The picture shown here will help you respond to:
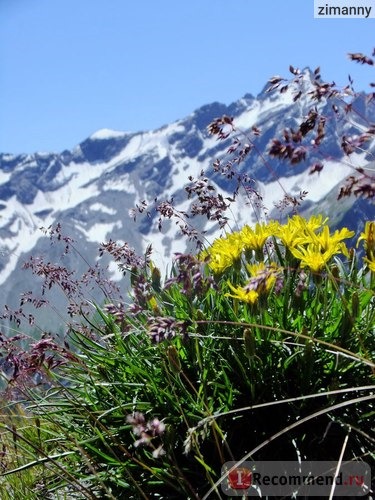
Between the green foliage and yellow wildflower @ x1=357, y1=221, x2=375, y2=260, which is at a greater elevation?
yellow wildflower @ x1=357, y1=221, x2=375, y2=260

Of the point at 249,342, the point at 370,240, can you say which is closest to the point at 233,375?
the point at 249,342

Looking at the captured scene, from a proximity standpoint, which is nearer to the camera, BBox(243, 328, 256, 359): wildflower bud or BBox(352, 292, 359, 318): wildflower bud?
BBox(243, 328, 256, 359): wildflower bud

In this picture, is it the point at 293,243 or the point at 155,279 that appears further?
the point at 155,279

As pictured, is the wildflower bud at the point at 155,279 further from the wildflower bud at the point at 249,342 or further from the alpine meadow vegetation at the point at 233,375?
the wildflower bud at the point at 249,342

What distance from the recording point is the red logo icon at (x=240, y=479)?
243cm

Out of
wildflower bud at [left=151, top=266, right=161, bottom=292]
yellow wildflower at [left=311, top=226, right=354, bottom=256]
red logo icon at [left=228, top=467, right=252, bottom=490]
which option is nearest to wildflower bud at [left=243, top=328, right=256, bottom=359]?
red logo icon at [left=228, top=467, right=252, bottom=490]

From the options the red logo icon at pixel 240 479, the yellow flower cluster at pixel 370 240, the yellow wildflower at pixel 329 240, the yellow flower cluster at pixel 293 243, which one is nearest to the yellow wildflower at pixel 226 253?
the yellow flower cluster at pixel 293 243

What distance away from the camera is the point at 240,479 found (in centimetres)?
244

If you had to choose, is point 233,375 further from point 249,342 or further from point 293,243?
point 293,243

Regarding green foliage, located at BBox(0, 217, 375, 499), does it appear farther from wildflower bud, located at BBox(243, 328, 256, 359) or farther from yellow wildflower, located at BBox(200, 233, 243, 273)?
yellow wildflower, located at BBox(200, 233, 243, 273)

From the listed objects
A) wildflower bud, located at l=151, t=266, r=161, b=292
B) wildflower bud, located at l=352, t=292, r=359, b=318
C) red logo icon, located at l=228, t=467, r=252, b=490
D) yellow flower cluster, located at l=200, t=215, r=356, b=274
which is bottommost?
red logo icon, located at l=228, t=467, r=252, b=490

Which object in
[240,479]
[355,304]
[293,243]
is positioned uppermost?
[293,243]

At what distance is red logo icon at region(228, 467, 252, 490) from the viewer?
2426mm

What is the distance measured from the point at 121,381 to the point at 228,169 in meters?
1.72
